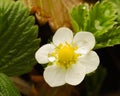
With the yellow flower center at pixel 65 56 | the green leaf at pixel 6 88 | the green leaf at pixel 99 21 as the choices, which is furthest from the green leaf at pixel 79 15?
the green leaf at pixel 6 88

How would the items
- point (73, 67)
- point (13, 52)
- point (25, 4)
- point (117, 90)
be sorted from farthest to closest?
point (117, 90) < point (25, 4) < point (13, 52) < point (73, 67)

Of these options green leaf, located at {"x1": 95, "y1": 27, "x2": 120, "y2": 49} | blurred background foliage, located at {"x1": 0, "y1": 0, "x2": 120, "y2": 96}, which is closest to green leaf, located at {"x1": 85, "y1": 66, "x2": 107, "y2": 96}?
blurred background foliage, located at {"x1": 0, "y1": 0, "x2": 120, "y2": 96}

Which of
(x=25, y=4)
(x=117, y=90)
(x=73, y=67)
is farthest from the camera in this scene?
(x=117, y=90)

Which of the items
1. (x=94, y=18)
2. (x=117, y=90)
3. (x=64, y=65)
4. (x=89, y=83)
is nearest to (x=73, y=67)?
(x=64, y=65)

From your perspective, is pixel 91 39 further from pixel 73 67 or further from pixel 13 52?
pixel 13 52

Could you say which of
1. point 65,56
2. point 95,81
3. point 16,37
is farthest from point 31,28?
point 95,81

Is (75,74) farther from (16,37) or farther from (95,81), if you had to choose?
(95,81)
